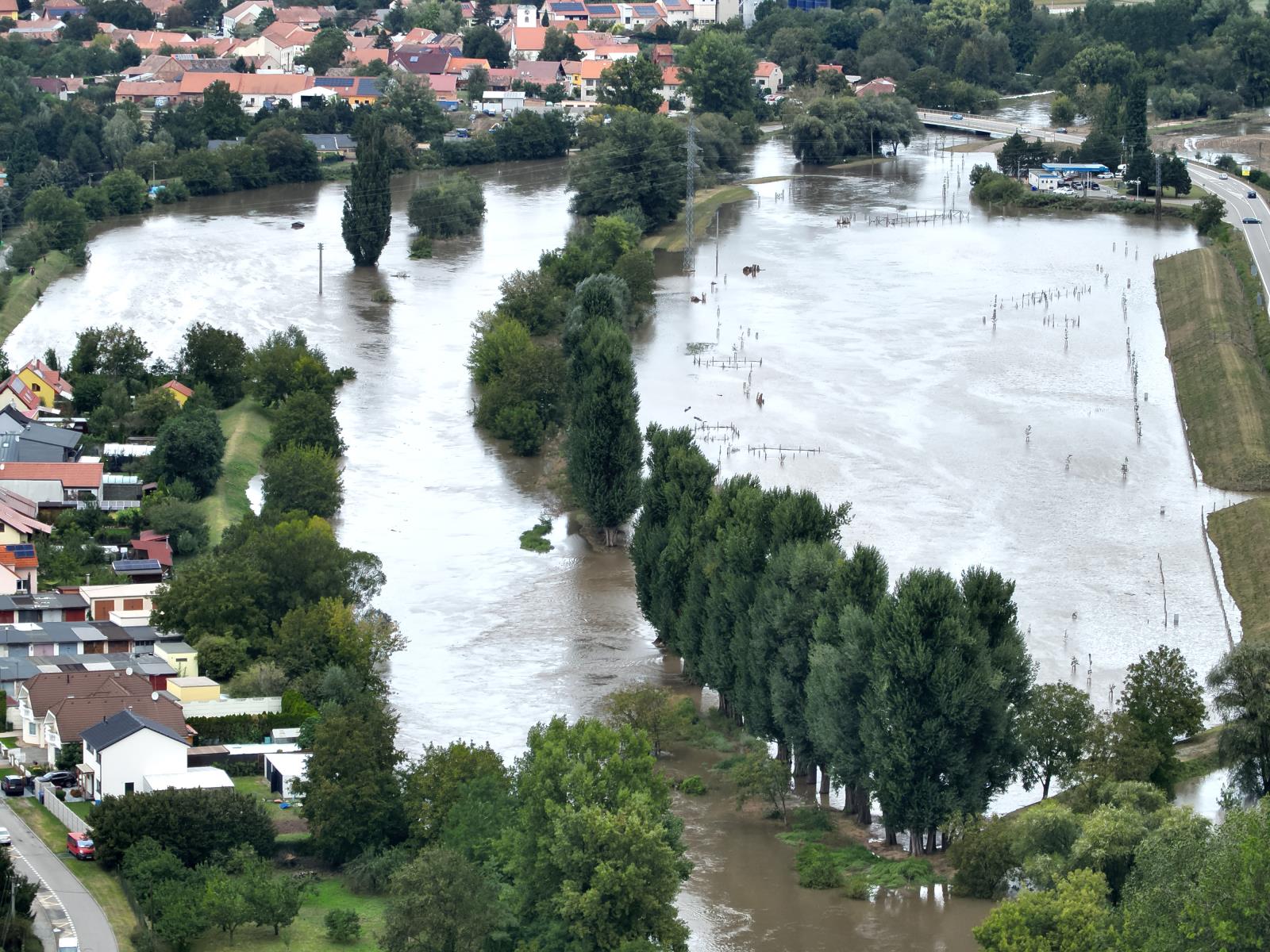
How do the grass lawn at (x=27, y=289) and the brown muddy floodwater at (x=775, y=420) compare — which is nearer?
the brown muddy floodwater at (x=775, y=420)

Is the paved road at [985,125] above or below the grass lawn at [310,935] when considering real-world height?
above

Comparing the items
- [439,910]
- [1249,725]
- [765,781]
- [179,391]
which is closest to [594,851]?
[439,910]

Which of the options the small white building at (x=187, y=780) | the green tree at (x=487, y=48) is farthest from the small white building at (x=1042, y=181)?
the small white building at (x=187, y=780)

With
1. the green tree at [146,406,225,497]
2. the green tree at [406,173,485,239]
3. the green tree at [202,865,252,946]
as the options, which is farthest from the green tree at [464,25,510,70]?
the green tree at [202,865,252,946]

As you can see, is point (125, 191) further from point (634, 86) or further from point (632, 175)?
point (634, 86)

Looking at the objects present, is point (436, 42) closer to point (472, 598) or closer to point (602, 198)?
point (602, 198)

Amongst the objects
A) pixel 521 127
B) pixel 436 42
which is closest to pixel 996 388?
pixel 521 127

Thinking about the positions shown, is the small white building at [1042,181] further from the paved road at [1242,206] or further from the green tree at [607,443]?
the green tree at [607,443]

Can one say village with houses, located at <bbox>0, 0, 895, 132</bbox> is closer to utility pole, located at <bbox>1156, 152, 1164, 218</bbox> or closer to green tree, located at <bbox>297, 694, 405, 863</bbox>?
utility pole, located at <bbox>1156, 152, 1164, 218</bbox>
